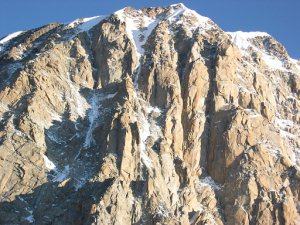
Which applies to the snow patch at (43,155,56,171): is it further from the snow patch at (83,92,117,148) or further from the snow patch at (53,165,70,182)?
the snow patch at (83,92,117,148)

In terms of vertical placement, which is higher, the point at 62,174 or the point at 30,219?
the point at 62,174

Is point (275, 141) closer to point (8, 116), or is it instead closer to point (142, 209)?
point (142, 209)

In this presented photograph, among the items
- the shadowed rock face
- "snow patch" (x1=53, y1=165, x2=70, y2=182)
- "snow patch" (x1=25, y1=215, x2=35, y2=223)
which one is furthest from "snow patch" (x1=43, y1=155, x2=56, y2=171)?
"snow patch" (x1=25, y1=215, x2=35, y2=223)

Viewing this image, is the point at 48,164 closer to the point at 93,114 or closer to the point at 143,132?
the point at 143,132

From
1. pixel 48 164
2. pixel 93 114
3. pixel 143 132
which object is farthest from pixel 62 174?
pixel 93 114

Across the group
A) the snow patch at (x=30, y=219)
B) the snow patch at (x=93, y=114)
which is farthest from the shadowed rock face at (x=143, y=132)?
the snow patch at (x=93, y=114)

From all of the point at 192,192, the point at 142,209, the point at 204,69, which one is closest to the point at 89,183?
the point at 142,209

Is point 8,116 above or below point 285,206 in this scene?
above

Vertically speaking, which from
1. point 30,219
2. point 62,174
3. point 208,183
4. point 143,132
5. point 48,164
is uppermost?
point 143,132

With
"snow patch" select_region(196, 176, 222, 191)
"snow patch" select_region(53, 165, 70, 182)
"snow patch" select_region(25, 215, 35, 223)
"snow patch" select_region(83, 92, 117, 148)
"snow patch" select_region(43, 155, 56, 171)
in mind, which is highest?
"snow patch" select_region(83, 92, 117, 148)
